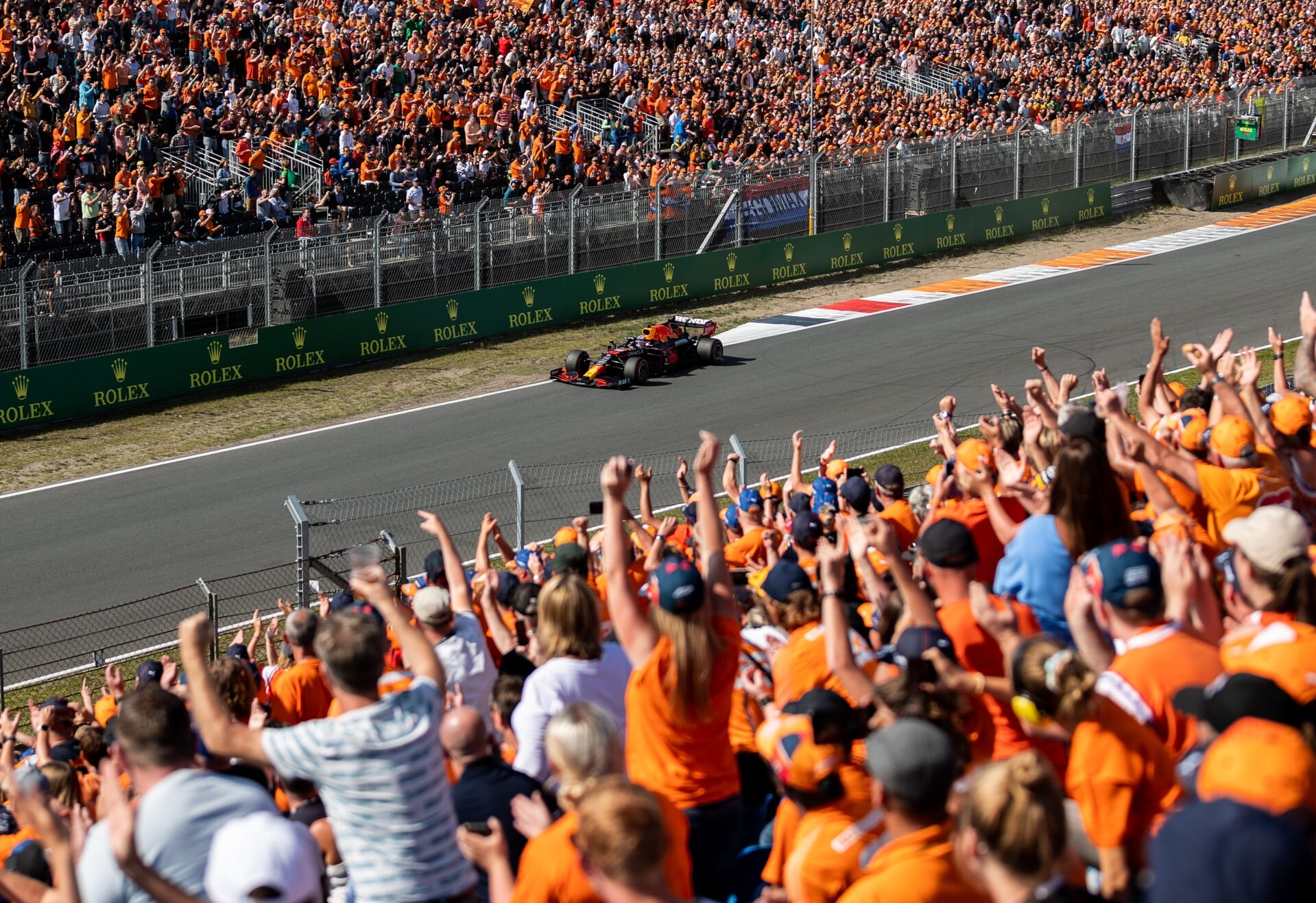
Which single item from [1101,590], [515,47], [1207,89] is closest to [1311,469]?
[1101,590]

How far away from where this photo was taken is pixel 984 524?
7328 mm

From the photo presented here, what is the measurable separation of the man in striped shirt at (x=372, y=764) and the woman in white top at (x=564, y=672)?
2.21 feet

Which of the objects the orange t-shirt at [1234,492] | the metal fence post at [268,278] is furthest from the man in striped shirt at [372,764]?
the metal fence post at [268,278]

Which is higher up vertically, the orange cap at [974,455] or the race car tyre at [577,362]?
the orange cap at [974,455]

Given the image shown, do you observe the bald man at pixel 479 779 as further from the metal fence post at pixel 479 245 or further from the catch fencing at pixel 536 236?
the metal fence post at pixel 479 245

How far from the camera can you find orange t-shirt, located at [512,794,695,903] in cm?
389

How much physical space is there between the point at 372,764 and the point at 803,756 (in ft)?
4.23

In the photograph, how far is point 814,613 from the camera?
5582mm

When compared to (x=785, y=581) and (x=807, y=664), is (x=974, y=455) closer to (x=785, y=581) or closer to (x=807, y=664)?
(x=785, y=581)

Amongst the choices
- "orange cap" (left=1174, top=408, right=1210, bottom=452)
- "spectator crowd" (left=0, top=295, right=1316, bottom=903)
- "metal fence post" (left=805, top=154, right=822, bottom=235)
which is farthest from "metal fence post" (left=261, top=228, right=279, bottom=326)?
"orange cap" (left=1174, top=408, right=1210, bottom=452)

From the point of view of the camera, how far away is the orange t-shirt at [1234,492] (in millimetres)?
6672

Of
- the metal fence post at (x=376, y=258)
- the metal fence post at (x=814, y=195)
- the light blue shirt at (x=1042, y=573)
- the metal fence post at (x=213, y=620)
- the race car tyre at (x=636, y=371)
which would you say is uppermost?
the metal fence post at (x=814, y=195)

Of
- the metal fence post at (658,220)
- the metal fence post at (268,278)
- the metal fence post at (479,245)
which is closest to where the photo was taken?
the metal fence post at (268,278)

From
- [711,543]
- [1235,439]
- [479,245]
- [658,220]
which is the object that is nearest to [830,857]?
[711,543]
